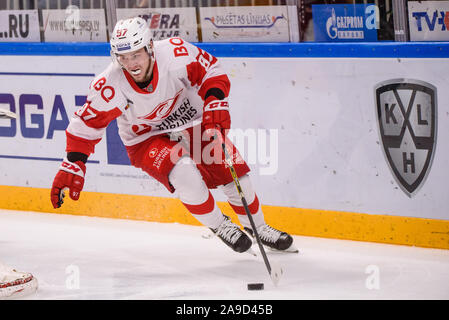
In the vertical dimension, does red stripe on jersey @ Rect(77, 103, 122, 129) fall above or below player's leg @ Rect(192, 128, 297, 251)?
Answer: above

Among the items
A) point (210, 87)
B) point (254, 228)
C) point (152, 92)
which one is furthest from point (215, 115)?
point (254, 228)

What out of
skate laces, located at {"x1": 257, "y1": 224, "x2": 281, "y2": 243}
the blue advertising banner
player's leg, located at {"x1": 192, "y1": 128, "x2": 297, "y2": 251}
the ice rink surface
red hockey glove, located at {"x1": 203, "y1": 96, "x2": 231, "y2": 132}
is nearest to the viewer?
the ice rink surface

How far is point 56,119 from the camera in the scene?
5.56 metres

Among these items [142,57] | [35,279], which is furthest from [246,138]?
[35,279]

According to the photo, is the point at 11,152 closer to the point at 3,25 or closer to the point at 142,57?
the point at 3,25

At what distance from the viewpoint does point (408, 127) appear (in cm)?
444

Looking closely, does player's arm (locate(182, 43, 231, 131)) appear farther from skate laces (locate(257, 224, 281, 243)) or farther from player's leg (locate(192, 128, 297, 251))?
skate laces (locate(257, 224, 281, 243))

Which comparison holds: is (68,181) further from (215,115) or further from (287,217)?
(287,217)

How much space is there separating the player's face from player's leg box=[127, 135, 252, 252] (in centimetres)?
39

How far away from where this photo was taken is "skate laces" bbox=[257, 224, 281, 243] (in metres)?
4.42

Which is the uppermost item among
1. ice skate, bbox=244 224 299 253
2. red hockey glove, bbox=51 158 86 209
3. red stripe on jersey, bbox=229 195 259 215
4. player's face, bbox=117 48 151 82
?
player's face, bbox=117 48 151 82

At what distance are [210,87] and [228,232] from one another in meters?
0.69

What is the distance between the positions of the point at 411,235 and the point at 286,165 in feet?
2.58

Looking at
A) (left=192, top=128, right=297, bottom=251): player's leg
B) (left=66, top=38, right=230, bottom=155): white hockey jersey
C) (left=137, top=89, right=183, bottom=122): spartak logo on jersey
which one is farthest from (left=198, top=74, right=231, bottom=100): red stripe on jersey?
(left=192, top=128, right=297, bottom=251): player's leg
